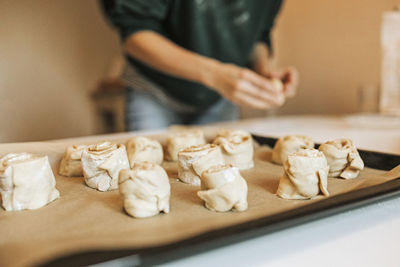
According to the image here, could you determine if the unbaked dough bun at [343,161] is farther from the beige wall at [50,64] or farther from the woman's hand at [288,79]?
the beige wall at [50,64]

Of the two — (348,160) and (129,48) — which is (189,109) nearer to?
(129,48)

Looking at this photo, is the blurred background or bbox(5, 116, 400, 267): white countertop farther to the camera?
the blurred background

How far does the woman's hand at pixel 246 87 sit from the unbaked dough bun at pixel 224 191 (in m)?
0.70

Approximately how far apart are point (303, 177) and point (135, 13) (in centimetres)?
110

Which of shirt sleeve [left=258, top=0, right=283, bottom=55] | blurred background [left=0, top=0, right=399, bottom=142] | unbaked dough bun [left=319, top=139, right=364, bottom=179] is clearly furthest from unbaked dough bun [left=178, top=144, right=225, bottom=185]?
blurred background [left=0, top=0, right=399, bottom=142]

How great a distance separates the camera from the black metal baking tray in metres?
0.47

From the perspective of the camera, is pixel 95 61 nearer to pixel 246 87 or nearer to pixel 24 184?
pixel 246 87

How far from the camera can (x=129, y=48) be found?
1594mm

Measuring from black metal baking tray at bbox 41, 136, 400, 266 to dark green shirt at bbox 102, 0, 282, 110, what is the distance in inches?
43.6

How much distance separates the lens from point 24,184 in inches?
27.9

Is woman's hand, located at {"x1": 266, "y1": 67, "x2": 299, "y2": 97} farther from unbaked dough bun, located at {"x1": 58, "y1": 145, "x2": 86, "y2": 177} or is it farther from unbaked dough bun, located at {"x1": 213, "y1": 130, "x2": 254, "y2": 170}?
unbaked dough bun, located at {"x1": 58, "y1": 145, "x2": 86, "y2": 177}

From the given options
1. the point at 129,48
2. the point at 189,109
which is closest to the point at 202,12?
the point at 129,48

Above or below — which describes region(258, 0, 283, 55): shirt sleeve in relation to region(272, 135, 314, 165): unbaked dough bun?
above

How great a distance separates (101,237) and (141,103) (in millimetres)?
1242
